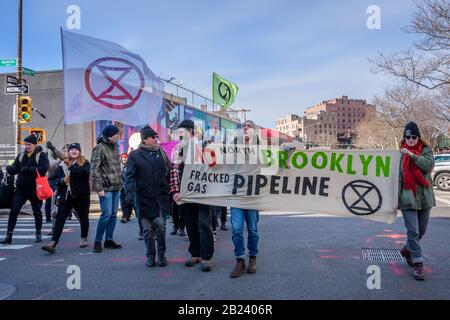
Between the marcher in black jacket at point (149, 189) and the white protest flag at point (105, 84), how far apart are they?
62.9 inches

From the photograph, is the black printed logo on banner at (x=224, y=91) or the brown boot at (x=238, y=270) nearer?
the brown boot at (x=238, y=270)

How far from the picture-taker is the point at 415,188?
17.4 feet

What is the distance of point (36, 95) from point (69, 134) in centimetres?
324

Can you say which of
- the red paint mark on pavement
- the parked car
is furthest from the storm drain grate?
the parked car

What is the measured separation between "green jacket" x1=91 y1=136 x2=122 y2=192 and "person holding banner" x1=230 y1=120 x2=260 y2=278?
2425 mm

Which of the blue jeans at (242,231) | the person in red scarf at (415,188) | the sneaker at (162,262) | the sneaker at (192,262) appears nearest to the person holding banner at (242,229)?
the blue jeans at (242,231)

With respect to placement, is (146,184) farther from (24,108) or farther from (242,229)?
(24,108)

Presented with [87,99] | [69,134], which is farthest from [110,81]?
[69,134]

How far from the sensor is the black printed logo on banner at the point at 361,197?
222 inches

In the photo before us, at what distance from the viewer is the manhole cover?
4613 millimetres

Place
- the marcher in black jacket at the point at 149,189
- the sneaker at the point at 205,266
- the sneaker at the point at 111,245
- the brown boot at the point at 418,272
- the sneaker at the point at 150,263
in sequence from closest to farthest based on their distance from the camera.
Answer: the brown boot at the point at 418,272, the sneaker at the point at 205,266, the sneaker at the point at 150,263, the marcher in black jacket at the point at 149,189, the sneaker at the point at 111,245

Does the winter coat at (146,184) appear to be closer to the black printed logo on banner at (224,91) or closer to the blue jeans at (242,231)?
the blue jeans at (242,231)

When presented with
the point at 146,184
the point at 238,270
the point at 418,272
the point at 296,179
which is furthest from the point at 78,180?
the point at 418,272
